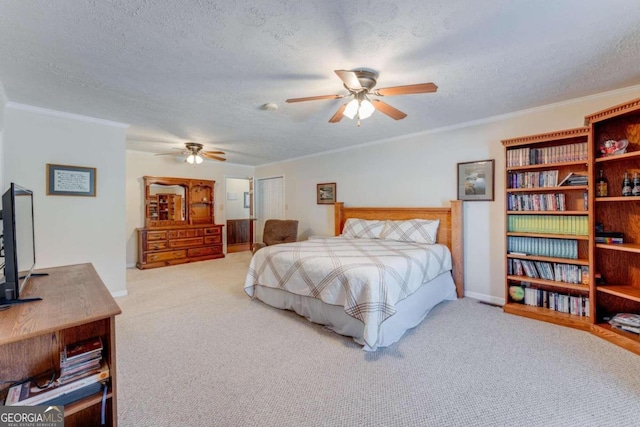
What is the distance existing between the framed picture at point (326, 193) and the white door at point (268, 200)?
4.05ft

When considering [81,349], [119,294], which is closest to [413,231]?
[81,349]

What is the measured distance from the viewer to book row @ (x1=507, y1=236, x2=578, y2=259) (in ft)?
9.28

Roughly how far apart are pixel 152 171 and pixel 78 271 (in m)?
4.21

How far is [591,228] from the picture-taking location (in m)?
2.54

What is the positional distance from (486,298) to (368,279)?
2061 mm

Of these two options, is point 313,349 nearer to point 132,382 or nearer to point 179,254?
point 132,382

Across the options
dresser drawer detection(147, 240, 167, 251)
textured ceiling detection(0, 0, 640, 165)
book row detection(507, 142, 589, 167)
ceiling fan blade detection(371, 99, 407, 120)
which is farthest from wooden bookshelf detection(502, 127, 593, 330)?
dresser drawer detection(147, 240, 167, 251)

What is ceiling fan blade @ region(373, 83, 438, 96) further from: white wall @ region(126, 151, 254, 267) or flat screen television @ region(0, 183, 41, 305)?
white wall @ region(126, 151, 254, 267)

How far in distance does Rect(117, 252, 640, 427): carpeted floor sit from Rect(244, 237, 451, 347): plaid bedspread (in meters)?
0.34

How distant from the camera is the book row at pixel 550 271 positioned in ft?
9.02

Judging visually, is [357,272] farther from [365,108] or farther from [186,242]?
[186,242]

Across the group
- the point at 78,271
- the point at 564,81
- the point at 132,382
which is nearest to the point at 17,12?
the point at 78,271

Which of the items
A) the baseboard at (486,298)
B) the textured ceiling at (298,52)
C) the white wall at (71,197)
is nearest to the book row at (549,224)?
the baseboard at (486,298)

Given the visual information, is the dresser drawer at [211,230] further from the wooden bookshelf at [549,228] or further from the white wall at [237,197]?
the wooden bookshelf at [549,228]
